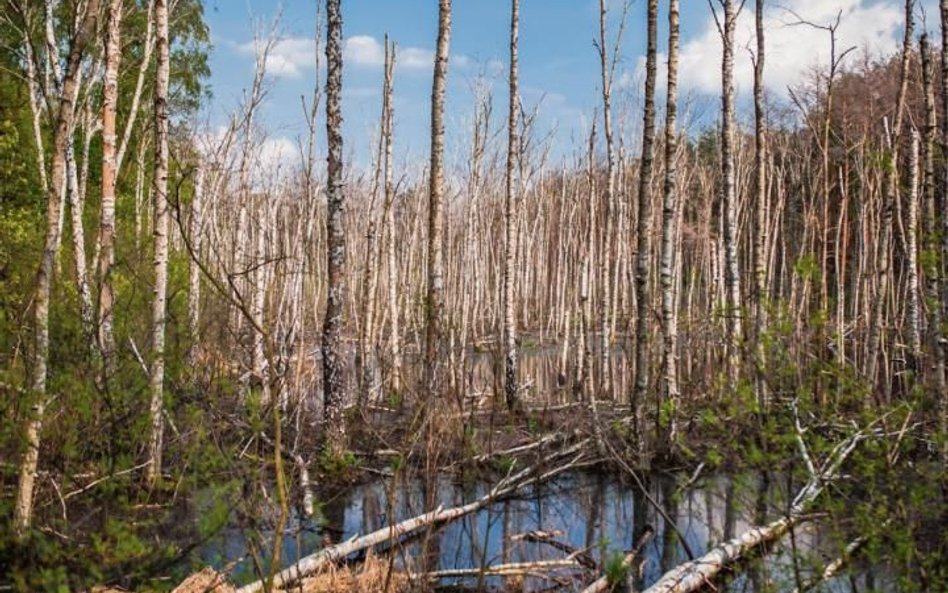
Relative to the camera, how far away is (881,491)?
414 cm

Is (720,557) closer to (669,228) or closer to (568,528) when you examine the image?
(568,528)

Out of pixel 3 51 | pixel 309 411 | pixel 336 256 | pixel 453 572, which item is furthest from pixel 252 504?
pixel 3 51

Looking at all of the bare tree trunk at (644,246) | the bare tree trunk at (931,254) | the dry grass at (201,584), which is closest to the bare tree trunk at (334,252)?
the bare tree trunk at (644,246)

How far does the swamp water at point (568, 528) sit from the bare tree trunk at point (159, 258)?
3.48ft

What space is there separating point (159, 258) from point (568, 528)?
4.64 metres

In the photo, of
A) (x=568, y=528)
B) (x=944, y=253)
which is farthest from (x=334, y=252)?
(x=944, y=253)

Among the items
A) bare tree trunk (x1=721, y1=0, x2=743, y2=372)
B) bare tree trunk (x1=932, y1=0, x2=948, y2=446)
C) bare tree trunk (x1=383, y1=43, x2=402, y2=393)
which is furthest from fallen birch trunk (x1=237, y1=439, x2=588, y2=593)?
bare tree trunk (x1=383, y1=43, x2=402, y2=393)

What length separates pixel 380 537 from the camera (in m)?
5.80

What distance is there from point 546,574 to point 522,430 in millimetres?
5207

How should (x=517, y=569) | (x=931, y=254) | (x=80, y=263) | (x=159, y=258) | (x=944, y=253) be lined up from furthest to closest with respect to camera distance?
1. (x=80, y=263)
2. (x=159, y=258)
3. (x=944, y=253)
4. (x=517, y=569)
5. (x=931, y=254)

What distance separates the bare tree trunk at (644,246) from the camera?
841 centimetres

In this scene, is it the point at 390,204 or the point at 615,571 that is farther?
the point at 390,204

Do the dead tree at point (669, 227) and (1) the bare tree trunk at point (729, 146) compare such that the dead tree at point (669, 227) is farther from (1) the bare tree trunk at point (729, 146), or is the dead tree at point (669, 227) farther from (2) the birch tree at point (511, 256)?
(2) the birch tree at point (511, 256)

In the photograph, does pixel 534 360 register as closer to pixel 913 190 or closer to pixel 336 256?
pixel 913 190
